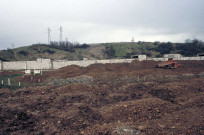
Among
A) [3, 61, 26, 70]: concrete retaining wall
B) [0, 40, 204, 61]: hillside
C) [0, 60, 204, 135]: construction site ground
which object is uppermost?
[0, 40, 204, 61]: hillside

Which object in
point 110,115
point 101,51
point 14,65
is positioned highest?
point 101,51

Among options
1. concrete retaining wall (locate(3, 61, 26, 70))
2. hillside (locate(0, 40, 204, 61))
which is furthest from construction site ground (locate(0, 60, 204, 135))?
hillside (locate(0, 40, 204, 61))

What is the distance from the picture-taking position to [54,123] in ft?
20.9

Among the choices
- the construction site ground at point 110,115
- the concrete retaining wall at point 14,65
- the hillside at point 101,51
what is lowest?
the construction site ground at point 110,115

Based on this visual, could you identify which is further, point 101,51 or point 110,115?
point 101,51

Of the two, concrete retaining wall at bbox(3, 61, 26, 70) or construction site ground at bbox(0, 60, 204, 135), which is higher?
concrete retaining wall at bbox(3, 61, 26, 70)

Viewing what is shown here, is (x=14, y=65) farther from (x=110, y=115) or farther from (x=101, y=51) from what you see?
(x=101, y=51)

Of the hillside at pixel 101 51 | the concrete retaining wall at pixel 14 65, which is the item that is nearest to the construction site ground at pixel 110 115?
the concrete retaining wall at pixel 14 65

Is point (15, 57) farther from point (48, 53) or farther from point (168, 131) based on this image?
point (168, 131)

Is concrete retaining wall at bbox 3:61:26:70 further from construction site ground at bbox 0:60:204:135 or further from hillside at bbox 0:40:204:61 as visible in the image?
construction site ground at bbox 0:60:204:135

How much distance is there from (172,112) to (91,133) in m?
3.81

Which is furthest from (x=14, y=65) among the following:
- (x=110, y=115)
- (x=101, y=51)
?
(x=101, y=51)

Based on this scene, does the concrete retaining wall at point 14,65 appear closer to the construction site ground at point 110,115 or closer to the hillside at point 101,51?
the hillside at point 101,51

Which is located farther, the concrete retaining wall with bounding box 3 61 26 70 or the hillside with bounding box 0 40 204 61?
the hillside with bounding box 0 40 204 61
